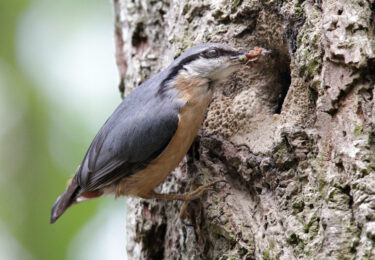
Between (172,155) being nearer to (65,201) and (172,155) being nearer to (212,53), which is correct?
(212,53)

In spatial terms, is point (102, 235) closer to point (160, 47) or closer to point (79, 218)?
point (79, 218)

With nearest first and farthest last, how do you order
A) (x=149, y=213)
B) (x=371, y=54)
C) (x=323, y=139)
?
(x=371, y=54) < (x=323, y=139) < (x=149, y=213)

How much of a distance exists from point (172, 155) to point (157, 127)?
190 mm

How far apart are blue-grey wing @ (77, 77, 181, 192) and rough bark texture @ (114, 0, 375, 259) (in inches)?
9.8

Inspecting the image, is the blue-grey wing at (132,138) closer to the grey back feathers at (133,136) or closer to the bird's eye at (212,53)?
the grey back feathers at (133,136)

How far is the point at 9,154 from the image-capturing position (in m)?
6.05

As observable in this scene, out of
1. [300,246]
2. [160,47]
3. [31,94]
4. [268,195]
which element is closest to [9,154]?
[31,94]

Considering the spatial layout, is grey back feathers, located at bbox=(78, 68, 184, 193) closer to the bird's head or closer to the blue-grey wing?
the blue-grey wing

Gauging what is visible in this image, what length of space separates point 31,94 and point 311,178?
4288 mm

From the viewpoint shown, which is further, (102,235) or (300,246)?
(102,235)

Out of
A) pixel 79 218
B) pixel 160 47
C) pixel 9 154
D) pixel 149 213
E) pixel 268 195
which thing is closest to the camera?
pixel 268 195

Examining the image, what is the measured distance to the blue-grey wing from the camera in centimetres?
326

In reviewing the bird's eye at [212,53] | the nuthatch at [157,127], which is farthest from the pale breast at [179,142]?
the bird's eye at [212,53]

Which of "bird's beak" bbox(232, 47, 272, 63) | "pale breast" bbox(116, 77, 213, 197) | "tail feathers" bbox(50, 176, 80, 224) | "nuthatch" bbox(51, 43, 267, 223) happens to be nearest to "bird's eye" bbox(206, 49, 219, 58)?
"nuthatch" bbox(51, 43, 267, 223)
